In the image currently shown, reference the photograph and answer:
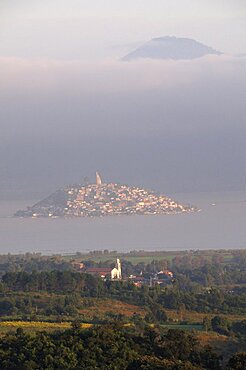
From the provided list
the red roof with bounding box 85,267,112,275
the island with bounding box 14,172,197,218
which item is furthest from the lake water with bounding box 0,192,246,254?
the red roof with bounding box 85,267,112,275

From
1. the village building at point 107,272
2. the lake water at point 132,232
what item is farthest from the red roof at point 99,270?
the lake water at point 132,232

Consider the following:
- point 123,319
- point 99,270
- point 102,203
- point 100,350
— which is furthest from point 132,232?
point 100,350

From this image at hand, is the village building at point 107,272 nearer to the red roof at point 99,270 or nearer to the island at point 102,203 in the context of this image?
the red roof at point 99,270

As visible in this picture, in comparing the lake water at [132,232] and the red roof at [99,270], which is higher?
the lake water at [132,232]

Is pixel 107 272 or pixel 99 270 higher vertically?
pixel 99 270

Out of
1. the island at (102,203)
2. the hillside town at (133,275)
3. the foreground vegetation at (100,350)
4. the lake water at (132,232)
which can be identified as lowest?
the foreground vegetation at (100,350)

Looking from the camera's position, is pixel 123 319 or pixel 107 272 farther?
pixel 107 272

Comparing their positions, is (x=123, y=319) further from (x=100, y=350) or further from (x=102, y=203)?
(x=102, y=203)

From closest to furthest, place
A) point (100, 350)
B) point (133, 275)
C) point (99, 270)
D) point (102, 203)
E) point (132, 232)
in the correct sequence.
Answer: point (100, 350) → point (133, 275) → point (99, 270) → point (132, 232) → point (102, 203)
